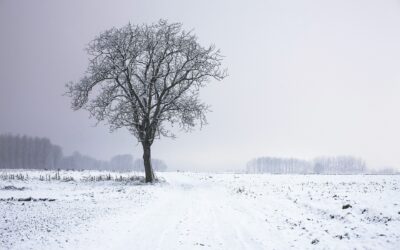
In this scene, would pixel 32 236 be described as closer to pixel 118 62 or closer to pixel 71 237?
pixel 71 237

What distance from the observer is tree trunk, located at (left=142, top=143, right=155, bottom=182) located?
103 ft

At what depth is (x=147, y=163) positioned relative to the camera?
105 ft

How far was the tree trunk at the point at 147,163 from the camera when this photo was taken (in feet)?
103

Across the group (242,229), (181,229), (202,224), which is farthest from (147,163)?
(242,229)

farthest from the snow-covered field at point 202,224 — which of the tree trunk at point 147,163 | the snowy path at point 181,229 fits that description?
the tree trunk at point 147,163

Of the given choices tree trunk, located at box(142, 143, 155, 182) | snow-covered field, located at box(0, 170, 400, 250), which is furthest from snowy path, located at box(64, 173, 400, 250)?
tree trunk, located at box(142, 143, 155, 182)

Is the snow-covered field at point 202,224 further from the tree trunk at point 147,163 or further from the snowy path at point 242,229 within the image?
the tree trunk at point 147,163

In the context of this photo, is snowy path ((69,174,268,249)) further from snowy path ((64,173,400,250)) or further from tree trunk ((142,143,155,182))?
tree trunk ((142,143,155,182))

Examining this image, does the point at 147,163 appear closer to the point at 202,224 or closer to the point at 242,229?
the point at 202,224

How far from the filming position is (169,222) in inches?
492

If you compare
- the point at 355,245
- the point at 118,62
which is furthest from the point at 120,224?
the point at 118,62

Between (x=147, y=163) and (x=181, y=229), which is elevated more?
(x=147, y=163)

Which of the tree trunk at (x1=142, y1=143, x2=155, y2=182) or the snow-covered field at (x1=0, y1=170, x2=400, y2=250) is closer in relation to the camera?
the snow-covered field at (x1=0, y1=170, x2=400, y2=250)

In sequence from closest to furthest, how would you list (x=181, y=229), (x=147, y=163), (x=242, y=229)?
1. (x=181, y=229)
2. (x=242, y=229)
3. (x=147, y=163)
